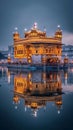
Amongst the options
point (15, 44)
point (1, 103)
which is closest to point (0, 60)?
point (15, 44)

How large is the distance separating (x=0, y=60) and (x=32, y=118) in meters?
37.9

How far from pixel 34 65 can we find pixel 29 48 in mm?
2203

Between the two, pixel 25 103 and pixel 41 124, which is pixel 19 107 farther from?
pixel 41 124

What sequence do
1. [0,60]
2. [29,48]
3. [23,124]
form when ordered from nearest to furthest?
[23,124] → [29,48] → [0,60]

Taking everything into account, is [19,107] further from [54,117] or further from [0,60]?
[0,60]

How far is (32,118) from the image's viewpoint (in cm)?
463

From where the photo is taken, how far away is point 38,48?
24.5m

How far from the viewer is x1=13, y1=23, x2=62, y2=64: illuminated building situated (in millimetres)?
24236

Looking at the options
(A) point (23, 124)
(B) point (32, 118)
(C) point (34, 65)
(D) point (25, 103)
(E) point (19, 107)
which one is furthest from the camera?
(C) point (34, 65)

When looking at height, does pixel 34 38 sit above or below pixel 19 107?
above

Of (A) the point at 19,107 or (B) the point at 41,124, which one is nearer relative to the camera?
(B) the point at 41,124

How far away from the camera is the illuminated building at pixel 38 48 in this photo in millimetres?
24236

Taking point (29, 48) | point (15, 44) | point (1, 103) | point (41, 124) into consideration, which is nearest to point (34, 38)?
point (29, 48)

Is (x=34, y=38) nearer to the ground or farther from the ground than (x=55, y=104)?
farther from the ground
